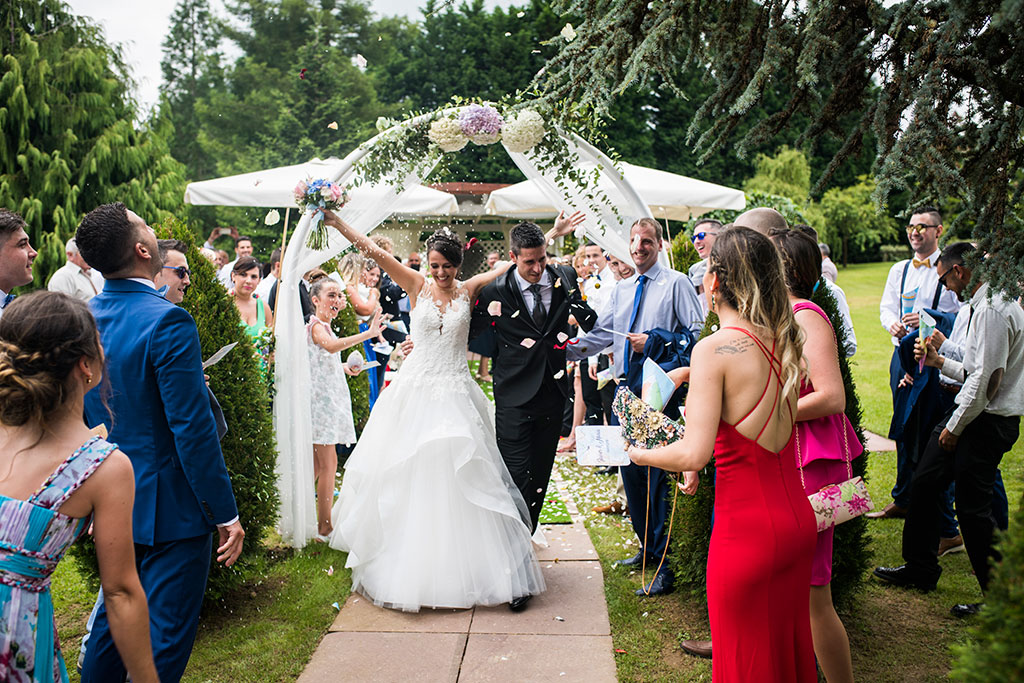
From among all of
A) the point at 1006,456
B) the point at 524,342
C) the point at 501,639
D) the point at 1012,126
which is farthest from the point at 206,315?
the point at 1006,456

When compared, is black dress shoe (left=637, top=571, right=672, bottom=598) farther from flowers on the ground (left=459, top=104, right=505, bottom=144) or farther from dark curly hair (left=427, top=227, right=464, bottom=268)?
flowers on the ground (left=459, top=104, right=505, bottom=144)

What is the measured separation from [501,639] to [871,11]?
361 centimetres

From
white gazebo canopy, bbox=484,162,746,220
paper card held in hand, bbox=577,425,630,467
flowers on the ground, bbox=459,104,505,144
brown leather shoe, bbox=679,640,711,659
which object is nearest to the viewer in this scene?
paper card held in hand, bbox=577,425,630,467

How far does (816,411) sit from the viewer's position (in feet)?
9.30

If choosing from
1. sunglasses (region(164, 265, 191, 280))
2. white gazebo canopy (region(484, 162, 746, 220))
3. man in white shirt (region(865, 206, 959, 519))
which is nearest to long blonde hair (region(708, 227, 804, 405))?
sunglasses (region(164, 265, 191, 280))

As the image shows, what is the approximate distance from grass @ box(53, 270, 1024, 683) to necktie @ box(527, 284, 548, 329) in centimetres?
183

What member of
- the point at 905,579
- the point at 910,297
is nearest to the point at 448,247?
the point at 905,579

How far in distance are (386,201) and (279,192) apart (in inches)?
192

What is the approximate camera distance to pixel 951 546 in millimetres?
5512

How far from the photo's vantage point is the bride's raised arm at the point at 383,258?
511 cm

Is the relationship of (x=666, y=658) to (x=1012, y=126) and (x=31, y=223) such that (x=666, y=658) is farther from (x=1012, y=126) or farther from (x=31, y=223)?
(x=31, y=223)

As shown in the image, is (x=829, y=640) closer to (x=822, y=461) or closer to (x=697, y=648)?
(x=822, y=461)

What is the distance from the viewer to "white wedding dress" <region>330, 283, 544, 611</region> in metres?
4.68

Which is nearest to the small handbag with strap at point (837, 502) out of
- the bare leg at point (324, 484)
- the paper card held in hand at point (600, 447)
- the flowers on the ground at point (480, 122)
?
the paper card held in hand at point (600, 447)
